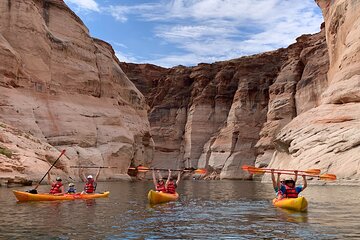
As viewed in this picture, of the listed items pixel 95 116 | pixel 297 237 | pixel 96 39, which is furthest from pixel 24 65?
pixel 297 237

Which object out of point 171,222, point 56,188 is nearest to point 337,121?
point 56,188

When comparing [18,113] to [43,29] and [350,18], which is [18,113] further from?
[350,18]

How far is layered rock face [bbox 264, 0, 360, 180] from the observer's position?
1293 inches

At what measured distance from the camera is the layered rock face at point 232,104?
68.6 m

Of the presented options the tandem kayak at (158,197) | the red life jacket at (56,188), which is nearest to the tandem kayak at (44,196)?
the red life jacket at (56,188)

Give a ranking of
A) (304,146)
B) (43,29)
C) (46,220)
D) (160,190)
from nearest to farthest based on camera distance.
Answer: (46,220) < (160,190) < (304,146) < (43,29)

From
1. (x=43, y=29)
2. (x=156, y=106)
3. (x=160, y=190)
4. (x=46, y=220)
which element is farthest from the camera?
(x=156, y=106)

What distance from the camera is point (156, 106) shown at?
99375 millimetres

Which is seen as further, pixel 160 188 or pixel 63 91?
pixel 63 91

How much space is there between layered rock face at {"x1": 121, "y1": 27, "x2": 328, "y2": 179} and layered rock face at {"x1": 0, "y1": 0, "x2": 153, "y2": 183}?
2210cm

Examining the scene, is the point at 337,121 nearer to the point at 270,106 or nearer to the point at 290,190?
the point at 290,190

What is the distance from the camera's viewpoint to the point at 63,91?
51.4 metres

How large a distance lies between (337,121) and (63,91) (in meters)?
29.5

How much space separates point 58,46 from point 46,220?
42833 millimetres
